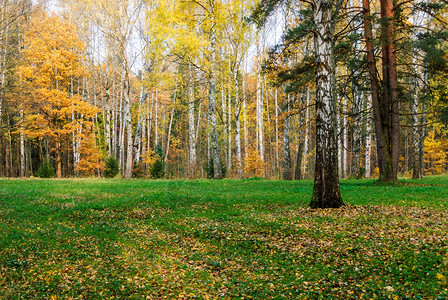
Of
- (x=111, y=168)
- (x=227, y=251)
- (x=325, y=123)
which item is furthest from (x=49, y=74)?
(x=227, y=251)

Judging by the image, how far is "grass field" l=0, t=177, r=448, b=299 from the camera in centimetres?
417

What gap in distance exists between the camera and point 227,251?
5.78 metres

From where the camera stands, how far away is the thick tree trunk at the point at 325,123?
755 centimetres

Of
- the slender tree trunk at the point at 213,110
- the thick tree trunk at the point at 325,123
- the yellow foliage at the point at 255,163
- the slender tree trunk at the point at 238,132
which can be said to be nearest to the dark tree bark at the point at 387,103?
the thick tree trunk at the point at 325,123

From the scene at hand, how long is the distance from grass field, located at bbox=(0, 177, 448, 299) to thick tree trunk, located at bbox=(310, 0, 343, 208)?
18.8 inches

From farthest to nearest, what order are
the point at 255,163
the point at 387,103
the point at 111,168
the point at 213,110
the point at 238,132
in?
the point at 255,163 → the point at 111,168 → the point at 238,132 → the point at 213,110 → the point at 387,103

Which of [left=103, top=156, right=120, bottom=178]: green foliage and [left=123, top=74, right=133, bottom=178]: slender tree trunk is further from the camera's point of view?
[left=103, top=156, right=120, bottom=178]: green foliage

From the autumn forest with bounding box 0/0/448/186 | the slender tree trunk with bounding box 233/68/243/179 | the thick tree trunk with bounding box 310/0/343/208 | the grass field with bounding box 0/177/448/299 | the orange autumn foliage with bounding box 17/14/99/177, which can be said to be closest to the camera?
the grass field with bounding box 0/177/448/299

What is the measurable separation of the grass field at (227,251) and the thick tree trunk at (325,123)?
0.48 meters

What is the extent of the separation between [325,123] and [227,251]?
160 inches

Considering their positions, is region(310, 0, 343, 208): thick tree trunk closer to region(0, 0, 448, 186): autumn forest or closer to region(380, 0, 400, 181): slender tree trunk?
region(0, 0, 448, 186): autumn forest

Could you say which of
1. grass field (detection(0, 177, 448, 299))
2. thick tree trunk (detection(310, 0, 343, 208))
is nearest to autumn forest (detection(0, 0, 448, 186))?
thick tree trunk (detection(310, 0, 343, 208))

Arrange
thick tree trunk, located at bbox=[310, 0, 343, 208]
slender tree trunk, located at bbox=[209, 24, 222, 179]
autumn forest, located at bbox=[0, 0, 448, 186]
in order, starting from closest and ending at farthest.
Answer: thick tree trunk, located at bbox=[310, 0, 343, 208] → autumn forest, located at bbox=[0, 0, 448, 186] → slender tree trunk, located at bbox=[209, 24, 222, 179]

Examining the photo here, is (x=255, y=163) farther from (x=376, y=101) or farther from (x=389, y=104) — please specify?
(x=389, y=104)
